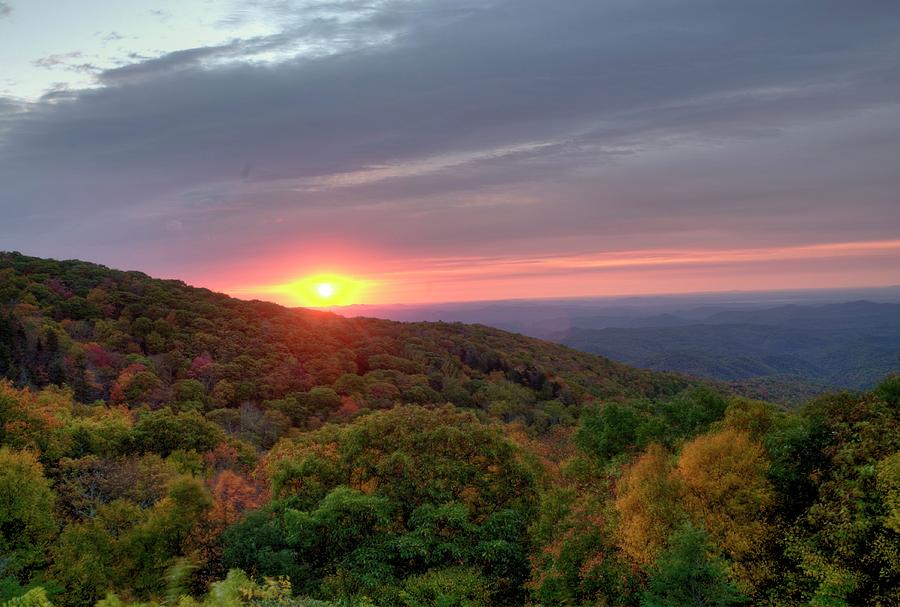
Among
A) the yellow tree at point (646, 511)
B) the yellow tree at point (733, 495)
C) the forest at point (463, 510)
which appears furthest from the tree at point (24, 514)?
the yellow tree at point (733, 495)

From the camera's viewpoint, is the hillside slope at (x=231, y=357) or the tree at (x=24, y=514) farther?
the hillside slope at (x=231, y=357)

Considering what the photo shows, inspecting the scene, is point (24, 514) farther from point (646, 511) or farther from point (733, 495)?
point (733, 495)

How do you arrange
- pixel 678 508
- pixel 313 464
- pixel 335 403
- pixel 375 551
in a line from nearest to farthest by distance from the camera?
1. pixel 678 508
2. pixel 375 551
3. pixel 313 464
4. pixel 335 403

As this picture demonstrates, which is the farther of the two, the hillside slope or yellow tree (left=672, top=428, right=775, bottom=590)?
the hillside slope

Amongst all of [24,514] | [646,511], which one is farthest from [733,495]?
[24,514]

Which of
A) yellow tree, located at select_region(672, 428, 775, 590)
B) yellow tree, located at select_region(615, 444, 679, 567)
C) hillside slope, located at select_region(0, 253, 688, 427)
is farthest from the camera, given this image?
hillside slope, located at select_region(0, 253, 688, 427)

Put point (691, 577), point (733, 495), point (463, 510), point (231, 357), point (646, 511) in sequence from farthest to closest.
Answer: point (231, 357), point (463, 510), point (646, 511), point (733, 495), point (691, 577)

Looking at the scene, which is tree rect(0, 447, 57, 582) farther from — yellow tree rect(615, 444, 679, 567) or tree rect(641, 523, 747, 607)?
tree rect(641, 523, 747, 607)

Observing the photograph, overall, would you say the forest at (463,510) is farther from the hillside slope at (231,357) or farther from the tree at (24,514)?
the hillside slope at (231,357)

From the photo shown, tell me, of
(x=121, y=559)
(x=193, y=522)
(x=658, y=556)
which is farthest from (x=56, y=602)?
(x=658, y=556)

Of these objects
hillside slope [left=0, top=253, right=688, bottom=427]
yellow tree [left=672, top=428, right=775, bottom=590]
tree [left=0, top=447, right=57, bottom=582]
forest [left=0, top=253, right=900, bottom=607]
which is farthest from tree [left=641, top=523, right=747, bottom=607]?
hillside slope [left=0, top=253, right=688, bottom=427]

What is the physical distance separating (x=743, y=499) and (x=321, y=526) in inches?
624

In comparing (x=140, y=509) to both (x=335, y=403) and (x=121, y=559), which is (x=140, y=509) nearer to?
(x=121, y=559)

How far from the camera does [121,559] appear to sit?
2197cm
